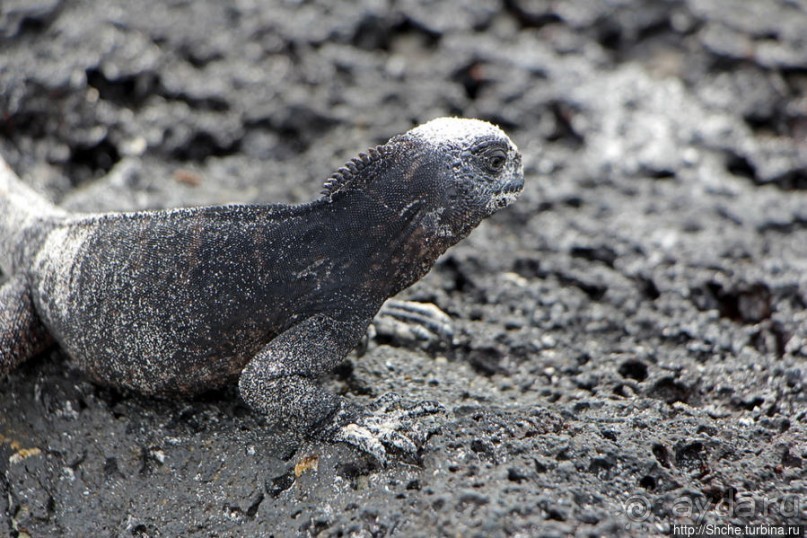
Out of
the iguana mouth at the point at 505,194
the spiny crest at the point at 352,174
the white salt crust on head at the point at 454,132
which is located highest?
the white salt crust on head at the point at 454,132

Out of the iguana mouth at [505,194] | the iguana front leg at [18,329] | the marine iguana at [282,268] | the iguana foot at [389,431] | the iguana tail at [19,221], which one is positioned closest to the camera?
the iguana foot at [389,431]

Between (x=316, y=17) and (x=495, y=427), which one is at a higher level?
(x=316, y=17)

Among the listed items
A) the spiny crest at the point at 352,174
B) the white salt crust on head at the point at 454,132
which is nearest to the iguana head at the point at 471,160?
the white salt crust on head at the point at 454,132

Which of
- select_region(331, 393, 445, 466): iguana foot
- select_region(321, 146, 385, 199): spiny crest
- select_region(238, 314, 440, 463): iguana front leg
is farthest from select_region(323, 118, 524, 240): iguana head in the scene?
select_region(331, 393, 445, 466): iguana foot

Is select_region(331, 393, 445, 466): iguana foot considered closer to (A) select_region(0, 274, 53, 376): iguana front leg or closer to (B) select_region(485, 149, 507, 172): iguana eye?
(B) select_region(485, 149, 507, 172): iguana eye

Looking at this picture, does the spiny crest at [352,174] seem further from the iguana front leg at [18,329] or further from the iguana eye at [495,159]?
the iguana front leg at [18,329]

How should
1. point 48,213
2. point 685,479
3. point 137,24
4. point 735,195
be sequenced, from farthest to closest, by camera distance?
1. point 137,24
2. point 735,195
3. point 48,213
4. point 685,479

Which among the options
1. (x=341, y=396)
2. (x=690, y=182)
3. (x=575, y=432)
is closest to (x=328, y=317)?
(x=341, y=396)

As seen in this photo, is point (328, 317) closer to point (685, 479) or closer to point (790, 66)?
point (685, 479)
